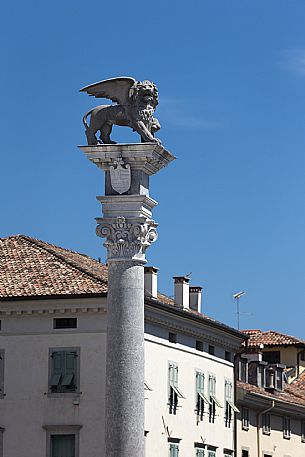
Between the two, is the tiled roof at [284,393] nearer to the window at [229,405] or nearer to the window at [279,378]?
the window at [279,378]

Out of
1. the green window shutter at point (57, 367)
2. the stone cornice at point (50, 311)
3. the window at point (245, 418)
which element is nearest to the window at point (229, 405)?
the window at point (245, 418)

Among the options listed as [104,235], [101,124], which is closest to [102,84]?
[101,124]

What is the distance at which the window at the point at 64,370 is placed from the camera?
5250 cm

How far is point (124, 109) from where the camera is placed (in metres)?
27.5

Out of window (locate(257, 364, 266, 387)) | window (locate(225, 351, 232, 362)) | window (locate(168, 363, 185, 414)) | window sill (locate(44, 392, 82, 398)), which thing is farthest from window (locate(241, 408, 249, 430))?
window sill (locate(44, 392, 82, 398))

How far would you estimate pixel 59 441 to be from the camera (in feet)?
171

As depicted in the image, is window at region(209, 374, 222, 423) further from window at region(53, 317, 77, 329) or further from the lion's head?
the lion's head

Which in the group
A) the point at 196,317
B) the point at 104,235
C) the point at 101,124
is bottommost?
the point at 104,235

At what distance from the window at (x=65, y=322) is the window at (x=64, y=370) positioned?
820 millimetres

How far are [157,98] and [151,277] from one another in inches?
1247

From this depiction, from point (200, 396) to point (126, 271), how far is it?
114ft

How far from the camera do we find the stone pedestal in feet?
85.6

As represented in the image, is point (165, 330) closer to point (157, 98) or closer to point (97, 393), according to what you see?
point (97, 393)

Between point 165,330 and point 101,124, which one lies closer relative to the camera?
point 101,124
